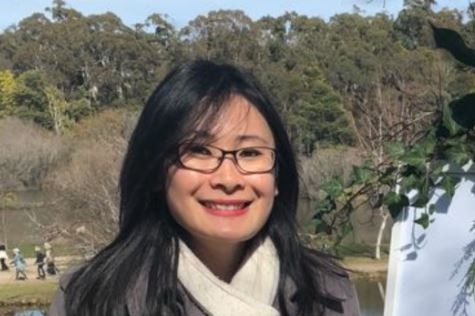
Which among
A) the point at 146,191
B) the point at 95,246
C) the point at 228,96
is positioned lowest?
the point at 95,246

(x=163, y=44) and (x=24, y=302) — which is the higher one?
(x=163, y=44)

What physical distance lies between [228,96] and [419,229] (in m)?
0.45

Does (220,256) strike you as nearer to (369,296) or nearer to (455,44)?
(455,44)

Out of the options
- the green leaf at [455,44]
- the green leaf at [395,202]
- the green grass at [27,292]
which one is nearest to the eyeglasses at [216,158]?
the green leaf at [395,202]

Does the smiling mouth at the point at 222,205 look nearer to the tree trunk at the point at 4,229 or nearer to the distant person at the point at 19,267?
the distant person at the point at 19,267

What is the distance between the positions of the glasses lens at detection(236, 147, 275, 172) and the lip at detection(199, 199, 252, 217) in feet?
0.15

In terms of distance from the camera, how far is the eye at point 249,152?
47.0 inches

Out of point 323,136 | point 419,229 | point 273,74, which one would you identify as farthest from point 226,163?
point 273,74

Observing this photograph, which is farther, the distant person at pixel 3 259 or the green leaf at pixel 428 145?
the distant person at pixel 3 259

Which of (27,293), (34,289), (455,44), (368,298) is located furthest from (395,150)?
(34,289)

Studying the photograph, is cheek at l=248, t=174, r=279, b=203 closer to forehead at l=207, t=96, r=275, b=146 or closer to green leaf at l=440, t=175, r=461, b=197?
forehead at l=207, t=96, r=275, b=146

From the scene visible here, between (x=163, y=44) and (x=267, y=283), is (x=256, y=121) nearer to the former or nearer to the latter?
(x=267, y=283)

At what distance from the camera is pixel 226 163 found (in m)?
1.18

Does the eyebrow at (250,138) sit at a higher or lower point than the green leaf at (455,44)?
lower
